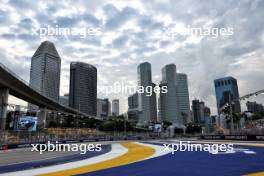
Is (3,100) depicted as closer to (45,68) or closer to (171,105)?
(45,68)

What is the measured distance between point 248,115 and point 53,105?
98.4 meters

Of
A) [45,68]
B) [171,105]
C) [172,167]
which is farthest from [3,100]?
[171,105]

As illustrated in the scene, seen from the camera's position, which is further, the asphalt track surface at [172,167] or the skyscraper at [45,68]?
the skyscraper at [45,68]

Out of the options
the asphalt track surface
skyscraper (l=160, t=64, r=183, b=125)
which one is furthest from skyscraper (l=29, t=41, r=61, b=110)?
the asphalt track surface

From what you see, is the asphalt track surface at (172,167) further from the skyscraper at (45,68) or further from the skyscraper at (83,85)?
the skyscraper at (83,85)

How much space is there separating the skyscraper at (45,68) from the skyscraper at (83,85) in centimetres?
1013

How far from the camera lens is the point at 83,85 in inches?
5404

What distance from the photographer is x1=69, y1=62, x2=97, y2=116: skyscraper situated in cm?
13112

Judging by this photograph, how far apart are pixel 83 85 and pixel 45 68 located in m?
24.4

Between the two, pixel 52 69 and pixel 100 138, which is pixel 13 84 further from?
pixel 52 69

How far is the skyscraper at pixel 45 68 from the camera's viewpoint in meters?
117

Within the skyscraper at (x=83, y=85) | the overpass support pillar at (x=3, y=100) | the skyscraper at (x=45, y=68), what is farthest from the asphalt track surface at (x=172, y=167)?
the skyscraper at (x=83, y=85)

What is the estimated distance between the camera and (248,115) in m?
120

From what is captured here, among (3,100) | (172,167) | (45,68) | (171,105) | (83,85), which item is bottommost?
(172,167)
